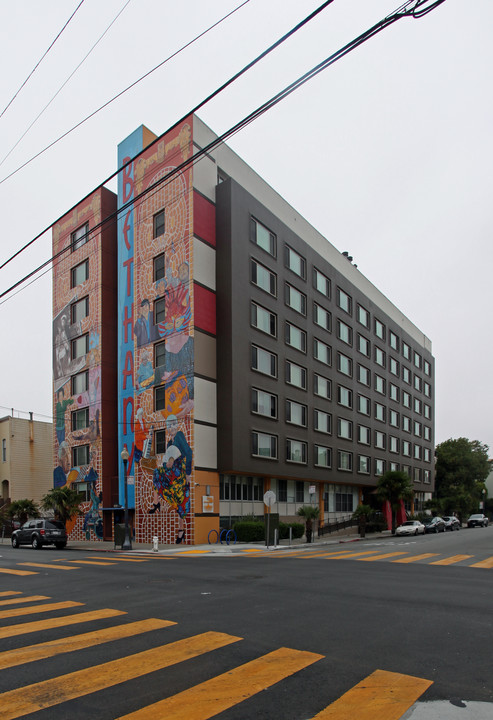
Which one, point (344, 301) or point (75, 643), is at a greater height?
point (344, 301)

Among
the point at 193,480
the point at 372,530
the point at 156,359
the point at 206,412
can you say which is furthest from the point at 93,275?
the point at 372,530

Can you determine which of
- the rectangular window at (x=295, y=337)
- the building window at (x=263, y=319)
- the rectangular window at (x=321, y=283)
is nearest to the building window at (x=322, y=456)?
the rectangular window at (x=295, y=337)

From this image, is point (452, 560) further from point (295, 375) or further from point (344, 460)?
point (344, 460)

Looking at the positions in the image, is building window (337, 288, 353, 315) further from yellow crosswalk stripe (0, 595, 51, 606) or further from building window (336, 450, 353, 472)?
yellow crosswalk stripe (0, 595, 51, 606)

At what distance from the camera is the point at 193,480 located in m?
33.4

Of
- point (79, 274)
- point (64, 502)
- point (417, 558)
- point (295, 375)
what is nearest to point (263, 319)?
point (295, 375)

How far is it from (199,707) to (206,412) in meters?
29.7

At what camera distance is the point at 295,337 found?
44.7 m

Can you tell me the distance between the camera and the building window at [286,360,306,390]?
43.1 m

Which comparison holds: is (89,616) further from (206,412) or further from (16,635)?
(206,412)

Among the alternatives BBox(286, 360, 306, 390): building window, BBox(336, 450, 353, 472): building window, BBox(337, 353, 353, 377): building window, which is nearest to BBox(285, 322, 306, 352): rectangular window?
BBox(286, 360, 306, 390): building window

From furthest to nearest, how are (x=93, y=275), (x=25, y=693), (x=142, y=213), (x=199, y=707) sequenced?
(x=93, y=275)
(x=142, y=213)
(x=25, y=693)
(x=199, y=707)

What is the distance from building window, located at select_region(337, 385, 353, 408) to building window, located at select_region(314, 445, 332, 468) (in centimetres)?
506

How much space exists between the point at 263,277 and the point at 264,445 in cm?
Answer: 1127
